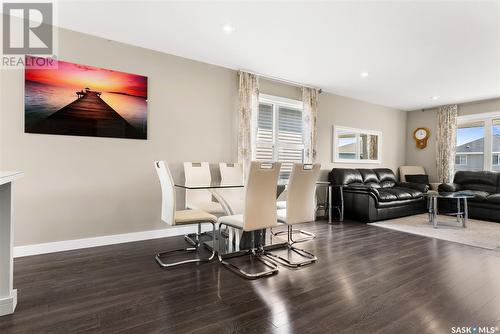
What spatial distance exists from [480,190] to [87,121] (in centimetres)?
771

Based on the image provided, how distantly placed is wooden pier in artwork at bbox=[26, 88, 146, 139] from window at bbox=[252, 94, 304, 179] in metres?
2.30

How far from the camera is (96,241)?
340 centimetres

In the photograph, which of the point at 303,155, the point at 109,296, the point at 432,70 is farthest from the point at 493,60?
the point at 109,296

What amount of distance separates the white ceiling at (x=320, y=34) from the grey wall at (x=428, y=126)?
173 cm

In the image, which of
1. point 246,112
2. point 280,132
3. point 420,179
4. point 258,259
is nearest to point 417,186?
point 420,179

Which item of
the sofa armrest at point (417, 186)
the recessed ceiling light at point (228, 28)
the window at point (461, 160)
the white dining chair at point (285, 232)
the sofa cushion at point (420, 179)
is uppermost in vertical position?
the recessed ceiling light at point (228, 28)

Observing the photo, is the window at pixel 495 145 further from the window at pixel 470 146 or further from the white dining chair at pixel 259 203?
the white dining chair at pixel 259 203

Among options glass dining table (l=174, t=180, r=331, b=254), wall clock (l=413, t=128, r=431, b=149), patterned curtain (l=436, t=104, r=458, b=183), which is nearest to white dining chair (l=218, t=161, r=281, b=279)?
glass dining table (l=174, t=180, r=331, b=254)

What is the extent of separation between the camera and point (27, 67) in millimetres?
3045

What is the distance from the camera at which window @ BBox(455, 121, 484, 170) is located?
6516mm

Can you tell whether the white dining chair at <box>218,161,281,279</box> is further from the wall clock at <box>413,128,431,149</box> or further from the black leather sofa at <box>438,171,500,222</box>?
the wall clock at <box>413,128,431,149</box>

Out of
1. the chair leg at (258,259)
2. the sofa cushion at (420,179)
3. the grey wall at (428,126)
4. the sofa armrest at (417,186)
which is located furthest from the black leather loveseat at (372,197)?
the chair leg at (258,259)

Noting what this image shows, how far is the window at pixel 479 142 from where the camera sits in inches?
246

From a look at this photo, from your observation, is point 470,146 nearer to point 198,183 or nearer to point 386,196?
point 386,196
